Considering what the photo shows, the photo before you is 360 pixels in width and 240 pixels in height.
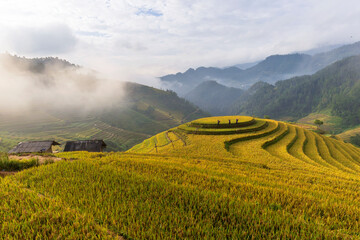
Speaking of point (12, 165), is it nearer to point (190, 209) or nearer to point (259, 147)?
point (190, 209)

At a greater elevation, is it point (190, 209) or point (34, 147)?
point (190, 209)

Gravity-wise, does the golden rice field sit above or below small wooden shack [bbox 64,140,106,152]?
above

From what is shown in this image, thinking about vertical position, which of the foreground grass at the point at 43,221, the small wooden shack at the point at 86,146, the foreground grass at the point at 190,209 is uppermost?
the foreground grass at the point at 43,221

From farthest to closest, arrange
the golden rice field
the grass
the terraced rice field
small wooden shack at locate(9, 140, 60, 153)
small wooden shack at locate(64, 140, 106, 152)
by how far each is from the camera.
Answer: small wooden shack at locate(64, 140, 106, 152)
small wooden shack at locate(9, 140, 60, 153)
the terraced rice field
the grass
the golden rice field

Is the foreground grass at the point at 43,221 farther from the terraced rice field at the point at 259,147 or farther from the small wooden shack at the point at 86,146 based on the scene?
the small wooden shack at the point at 86,146

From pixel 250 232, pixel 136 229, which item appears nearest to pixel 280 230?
pixel 250 232

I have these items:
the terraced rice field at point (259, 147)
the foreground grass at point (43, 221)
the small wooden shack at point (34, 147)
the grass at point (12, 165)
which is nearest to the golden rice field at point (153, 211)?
the foreground grass at point (43, 221)

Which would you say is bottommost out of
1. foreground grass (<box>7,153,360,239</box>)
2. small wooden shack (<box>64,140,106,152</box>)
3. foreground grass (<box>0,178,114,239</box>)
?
small wooden shack (<box>64,140,106,152</box>)

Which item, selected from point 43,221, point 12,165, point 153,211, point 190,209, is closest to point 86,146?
point 12,165

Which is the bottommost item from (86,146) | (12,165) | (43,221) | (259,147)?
(86,146)

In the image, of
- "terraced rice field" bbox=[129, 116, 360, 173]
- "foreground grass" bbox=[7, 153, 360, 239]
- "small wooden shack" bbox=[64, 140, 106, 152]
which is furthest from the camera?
"small wooden shack" bbox=[64, 140, 106, 152]

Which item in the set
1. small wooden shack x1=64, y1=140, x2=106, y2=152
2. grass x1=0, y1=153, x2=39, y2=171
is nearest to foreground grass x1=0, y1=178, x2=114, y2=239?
grass x1=0, y1=153, x2=39, y2=171

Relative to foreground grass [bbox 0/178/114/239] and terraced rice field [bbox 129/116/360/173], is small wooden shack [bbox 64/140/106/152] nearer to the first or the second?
terraced rice field [bbox 129/116/360/173]

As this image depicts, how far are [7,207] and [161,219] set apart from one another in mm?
4706
